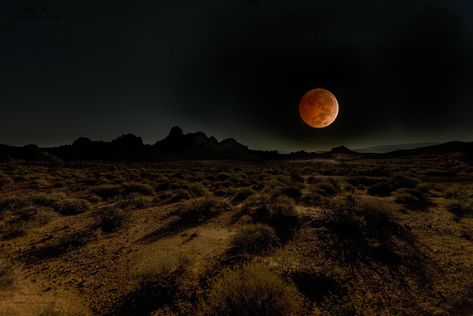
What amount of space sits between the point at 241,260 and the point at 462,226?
Result: 737 cm

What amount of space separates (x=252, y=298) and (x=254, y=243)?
227cm

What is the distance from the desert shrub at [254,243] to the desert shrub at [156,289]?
136 cm

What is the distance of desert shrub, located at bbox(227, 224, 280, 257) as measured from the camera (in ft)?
17.2

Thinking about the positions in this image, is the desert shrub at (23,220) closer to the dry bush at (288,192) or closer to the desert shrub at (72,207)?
the desert shrub at (72,207)

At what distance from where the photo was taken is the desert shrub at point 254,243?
524 cm

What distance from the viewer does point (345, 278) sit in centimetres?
418

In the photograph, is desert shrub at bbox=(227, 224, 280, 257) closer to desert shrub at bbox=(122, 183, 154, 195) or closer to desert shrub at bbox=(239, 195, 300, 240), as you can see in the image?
desert shrub at bbox=(239, 195, 300, 240)

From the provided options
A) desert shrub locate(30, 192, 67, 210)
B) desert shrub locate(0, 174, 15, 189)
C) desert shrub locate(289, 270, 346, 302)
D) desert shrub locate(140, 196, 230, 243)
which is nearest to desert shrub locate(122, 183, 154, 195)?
desert shrub locate(30, 192, 67, 210)

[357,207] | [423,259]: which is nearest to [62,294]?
[423,259]

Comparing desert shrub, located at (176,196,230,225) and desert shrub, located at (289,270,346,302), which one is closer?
desert shrub, located at (289,270,346,302)

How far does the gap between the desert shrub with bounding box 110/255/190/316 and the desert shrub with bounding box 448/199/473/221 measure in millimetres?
9537

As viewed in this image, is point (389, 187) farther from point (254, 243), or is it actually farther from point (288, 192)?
point (254, 243)

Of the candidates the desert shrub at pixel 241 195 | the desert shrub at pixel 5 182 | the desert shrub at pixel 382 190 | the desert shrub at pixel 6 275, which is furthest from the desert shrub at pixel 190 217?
the desert shrub at pixel 5 182

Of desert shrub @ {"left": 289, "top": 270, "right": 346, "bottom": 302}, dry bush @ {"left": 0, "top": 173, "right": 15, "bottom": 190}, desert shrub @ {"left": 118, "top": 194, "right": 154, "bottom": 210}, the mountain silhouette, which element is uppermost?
the mountain silhouette
